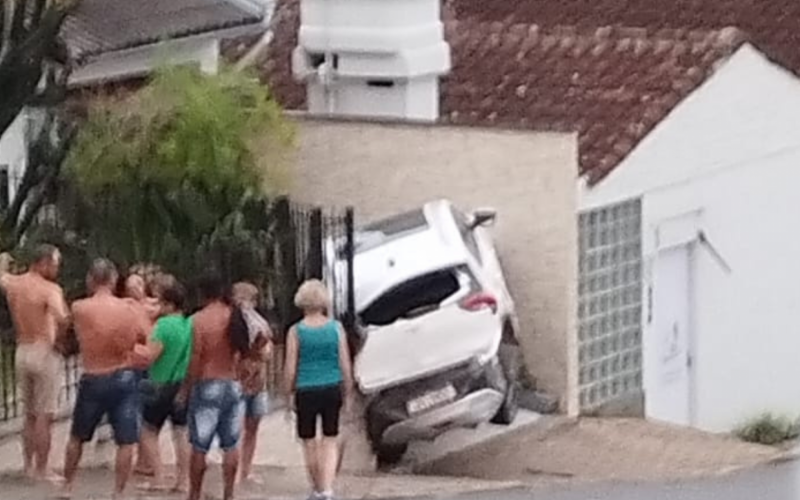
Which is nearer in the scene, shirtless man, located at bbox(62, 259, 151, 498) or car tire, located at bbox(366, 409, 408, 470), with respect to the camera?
shirtless man, located at bbox(62, 259, 151, 498)

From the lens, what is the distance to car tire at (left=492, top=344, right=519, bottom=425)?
19.1 m

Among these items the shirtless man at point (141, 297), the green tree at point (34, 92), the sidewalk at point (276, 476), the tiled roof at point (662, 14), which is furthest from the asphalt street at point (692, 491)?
the tiled roof at point (662, 14)

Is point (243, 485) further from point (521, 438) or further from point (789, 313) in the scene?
point (789, 313)

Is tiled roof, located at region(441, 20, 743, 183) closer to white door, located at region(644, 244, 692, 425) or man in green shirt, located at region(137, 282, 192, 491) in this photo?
white door, located at region(644, 244, 692, 425)

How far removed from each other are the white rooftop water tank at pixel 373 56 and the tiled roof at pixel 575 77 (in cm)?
47

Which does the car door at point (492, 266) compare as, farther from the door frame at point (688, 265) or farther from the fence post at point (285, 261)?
the door frame at point (688, 265)

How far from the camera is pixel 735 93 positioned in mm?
22234

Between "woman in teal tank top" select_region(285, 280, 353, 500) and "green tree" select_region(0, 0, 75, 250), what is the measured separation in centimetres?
466

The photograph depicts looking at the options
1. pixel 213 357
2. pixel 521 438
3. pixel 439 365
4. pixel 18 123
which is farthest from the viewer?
pixel 18 123

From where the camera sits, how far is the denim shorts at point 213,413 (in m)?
15.6

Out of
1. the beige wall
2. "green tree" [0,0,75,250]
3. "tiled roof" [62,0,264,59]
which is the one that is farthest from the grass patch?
"green tree" [0,0,75,250]

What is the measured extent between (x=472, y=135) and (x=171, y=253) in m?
2.73

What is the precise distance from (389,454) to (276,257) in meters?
2.49

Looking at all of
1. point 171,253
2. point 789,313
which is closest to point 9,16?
point 171,253
